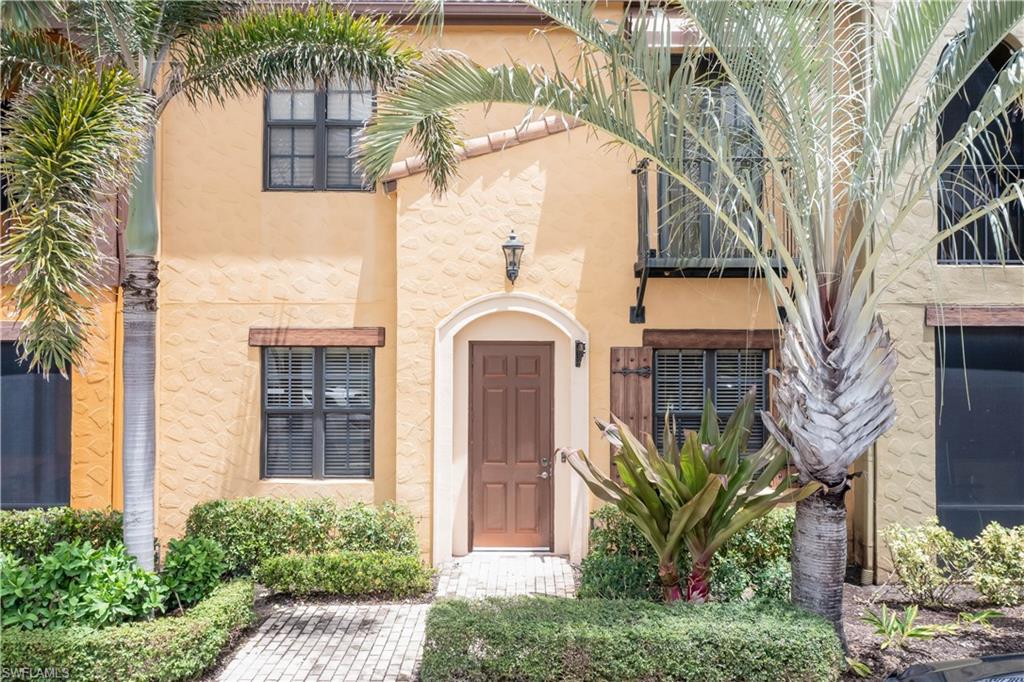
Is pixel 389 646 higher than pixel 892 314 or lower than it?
lower

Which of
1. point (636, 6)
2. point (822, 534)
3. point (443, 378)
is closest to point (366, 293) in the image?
point (443, 378)

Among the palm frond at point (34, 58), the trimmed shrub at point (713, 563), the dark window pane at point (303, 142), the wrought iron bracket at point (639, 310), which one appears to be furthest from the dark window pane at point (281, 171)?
the trimmed shrub at point (713, 563)

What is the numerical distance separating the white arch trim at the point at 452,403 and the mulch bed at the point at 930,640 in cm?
289

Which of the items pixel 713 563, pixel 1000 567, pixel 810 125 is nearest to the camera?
pixel 810 125

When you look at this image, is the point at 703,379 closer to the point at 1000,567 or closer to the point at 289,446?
the point at 1000,567

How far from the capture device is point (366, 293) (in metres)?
8.47

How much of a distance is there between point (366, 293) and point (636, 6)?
454cm

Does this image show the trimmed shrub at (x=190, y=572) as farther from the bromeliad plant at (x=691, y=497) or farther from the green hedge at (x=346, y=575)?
the bromeliad plant at (x=691, y=497)

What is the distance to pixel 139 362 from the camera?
233 inches

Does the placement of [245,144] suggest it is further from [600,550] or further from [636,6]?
[600,550]

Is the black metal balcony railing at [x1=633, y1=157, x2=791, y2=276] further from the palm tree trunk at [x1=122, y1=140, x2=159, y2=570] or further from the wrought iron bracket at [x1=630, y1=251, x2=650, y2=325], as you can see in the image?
the palm tree trunk at [x1=122, y1=140, x2=159, y2=570]

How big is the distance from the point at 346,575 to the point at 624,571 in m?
2.83

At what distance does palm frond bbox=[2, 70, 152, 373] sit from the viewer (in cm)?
459

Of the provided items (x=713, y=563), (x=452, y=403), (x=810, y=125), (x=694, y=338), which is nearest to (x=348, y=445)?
(x=452, y=403)
